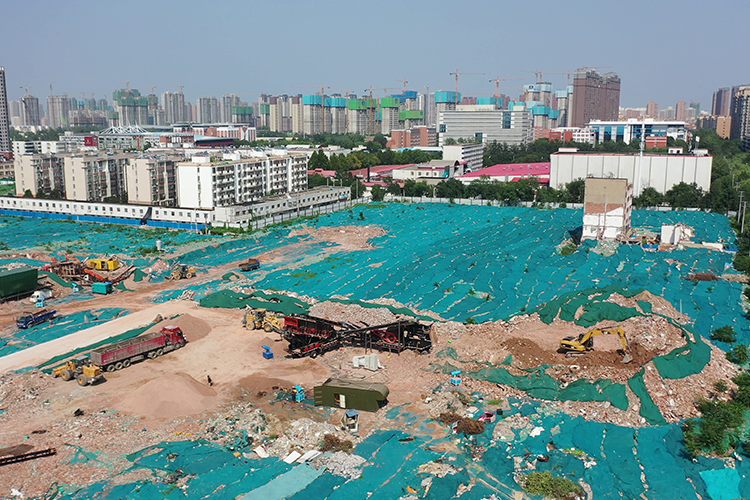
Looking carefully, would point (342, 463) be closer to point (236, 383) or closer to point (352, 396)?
point (352, 396)

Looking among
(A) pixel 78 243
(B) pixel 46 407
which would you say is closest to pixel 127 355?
(B) pixel 46 407

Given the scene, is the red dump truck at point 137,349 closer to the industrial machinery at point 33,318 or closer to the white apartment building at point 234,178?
the industrial machinery at point 33,318

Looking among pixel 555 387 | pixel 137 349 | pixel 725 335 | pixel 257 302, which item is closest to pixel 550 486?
pixel 555 387

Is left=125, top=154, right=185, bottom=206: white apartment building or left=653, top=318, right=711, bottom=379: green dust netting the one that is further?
left=125, top=154, right=185, bottom=206: white apartment building

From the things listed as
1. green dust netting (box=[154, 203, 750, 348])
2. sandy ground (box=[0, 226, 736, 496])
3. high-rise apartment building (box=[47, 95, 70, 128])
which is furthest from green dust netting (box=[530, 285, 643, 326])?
high-rise apartment building (box=[47, 95, 70, 128])

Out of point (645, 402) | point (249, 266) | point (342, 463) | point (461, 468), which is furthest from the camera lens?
point (249, 266)

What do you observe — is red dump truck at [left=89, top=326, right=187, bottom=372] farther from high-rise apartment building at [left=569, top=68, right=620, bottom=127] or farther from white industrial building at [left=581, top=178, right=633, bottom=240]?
high-rise apartment building at [left=569, top=68, right=620, bottom=127]

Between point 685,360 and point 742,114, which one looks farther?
point 742,114
